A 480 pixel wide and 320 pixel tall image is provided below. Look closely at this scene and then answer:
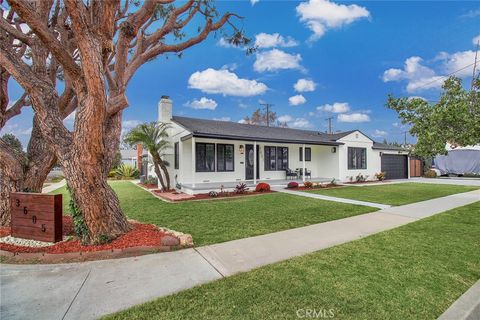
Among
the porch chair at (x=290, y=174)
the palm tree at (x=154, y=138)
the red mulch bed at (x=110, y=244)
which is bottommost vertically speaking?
the red mulch bed at (x=110, y=244)

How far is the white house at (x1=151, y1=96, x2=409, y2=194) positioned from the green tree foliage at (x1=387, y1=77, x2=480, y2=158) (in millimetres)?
6353

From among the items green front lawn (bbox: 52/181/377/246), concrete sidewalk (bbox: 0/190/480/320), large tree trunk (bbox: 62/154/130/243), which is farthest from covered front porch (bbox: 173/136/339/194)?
concrete sidewalk (bbox: 0/190/480/320)

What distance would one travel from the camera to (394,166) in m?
21.5

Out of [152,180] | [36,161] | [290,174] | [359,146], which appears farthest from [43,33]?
[359,146]

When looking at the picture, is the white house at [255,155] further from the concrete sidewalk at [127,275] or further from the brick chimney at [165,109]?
the concrete sidewalk at [127,275]

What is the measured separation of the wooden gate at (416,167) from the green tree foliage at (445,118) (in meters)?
17.5

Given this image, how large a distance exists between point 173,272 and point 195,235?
185 centimetres

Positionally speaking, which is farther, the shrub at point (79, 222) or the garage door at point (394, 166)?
the garage door at point (394, 166)

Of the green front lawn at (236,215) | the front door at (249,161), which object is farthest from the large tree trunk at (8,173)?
the front door at (249,161)

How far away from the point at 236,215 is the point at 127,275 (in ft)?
13.9

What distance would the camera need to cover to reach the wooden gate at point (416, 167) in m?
23.9

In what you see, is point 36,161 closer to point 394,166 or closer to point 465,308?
point 465,308

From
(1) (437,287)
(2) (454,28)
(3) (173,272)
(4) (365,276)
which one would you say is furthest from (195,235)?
(2) (454,28)

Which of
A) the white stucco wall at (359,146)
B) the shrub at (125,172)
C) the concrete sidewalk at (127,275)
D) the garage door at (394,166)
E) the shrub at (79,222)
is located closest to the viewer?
the concrete sidewalk at (127,275)
